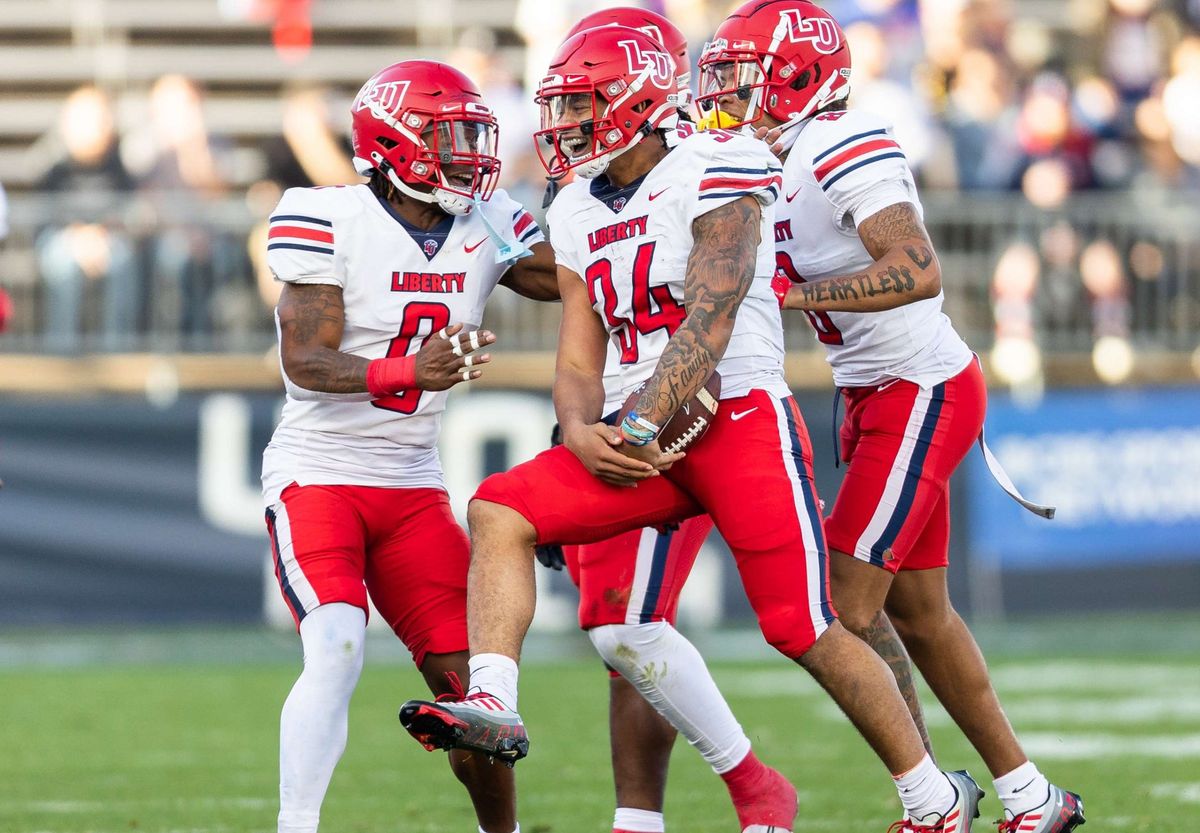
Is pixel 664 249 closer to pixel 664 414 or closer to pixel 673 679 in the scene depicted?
pixel 664 414

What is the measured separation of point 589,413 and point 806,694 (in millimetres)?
4588

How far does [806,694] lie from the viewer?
30.0ft

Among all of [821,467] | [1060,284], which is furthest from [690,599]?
[1060,284]

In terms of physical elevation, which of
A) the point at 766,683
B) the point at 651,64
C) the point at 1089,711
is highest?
the point at 651,64

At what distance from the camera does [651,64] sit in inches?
191

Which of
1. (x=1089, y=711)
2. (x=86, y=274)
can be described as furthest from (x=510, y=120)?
(x=1089, y=711)

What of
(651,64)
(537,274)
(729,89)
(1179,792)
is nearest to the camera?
(651,64)

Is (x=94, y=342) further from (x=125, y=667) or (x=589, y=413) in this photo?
(x=589, y=413)

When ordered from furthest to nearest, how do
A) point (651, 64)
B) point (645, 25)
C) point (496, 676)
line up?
1. point (645, 25)
2. point (651, 64)
3. point (496, 676)

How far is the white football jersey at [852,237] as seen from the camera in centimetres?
501

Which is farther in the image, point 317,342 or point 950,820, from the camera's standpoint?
point 317,342

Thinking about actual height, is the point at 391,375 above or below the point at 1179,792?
above

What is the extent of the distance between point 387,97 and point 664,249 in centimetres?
89

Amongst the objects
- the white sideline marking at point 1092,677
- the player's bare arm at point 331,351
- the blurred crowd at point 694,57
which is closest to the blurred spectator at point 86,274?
the blurred crowd at point 694,57
